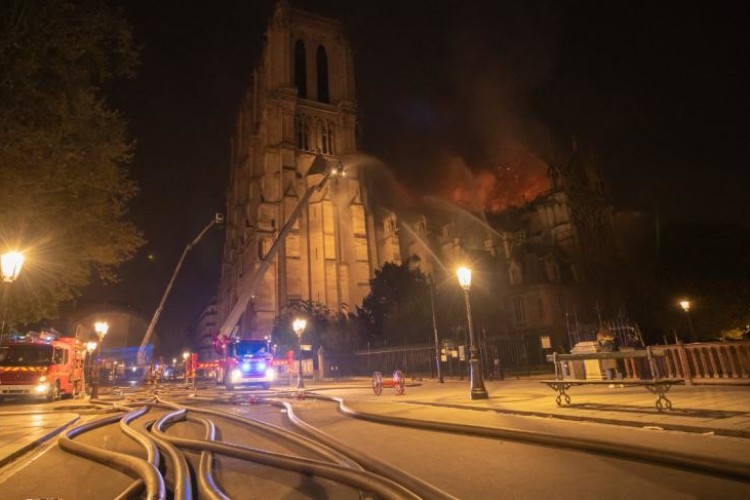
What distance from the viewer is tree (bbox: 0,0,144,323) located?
35.4 ft

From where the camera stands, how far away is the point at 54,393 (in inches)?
770

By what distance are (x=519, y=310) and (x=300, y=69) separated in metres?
47.1

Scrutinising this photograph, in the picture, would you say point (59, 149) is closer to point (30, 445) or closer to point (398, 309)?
point (30, 445)

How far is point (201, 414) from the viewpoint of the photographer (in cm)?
1198

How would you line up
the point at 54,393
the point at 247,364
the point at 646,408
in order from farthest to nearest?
the point at 247,364, the point at 54,393, the point at 646,408

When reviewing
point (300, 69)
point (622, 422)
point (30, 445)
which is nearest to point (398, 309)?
point (622, 422)

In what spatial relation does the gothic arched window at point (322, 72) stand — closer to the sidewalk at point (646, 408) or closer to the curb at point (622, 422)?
the sidewalk at point (646, 408)

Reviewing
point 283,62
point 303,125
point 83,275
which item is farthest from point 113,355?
point 83,275

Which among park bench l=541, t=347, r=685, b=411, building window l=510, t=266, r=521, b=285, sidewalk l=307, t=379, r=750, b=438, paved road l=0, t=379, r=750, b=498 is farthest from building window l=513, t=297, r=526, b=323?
paved road l=0, t=379, r=750, b=498

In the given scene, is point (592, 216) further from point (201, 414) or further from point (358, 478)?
point (358, 478)

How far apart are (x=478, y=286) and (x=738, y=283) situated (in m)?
19.1

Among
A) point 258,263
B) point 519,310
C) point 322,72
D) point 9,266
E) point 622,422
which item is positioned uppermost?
point 322,72

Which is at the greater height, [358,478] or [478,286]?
[478,286]

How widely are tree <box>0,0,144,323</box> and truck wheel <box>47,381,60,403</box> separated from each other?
5117mm
